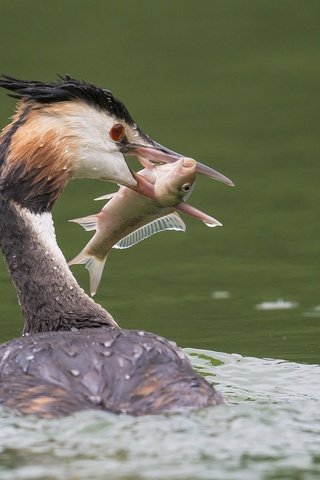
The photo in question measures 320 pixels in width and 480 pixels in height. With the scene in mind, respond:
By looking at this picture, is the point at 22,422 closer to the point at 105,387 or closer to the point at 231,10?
the point at 105,387

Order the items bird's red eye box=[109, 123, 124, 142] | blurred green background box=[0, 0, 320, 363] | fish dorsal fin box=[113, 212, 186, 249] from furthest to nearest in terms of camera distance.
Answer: blurred green background box=[0, 0, 320, 363]
fish dorsal fin box=[113, 212, 186, 249]
bird's red eye box=[109, 123, 124, 142]

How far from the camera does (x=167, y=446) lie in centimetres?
668

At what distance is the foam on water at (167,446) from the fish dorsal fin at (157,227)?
212cm

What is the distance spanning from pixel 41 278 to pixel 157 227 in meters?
1.07

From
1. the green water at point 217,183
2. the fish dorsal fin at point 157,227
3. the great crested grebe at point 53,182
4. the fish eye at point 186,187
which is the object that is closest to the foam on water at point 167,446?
the green water at point 217,183

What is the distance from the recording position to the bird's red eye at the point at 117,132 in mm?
8977

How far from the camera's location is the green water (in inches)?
371

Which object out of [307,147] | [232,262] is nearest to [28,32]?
[307,147]

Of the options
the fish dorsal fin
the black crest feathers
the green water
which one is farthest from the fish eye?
the green water

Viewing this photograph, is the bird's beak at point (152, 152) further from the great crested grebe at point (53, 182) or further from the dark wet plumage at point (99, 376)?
the dark wet plumage at point (99, 376)

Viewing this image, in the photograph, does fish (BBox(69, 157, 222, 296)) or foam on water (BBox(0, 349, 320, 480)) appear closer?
foam on water (BBox(0, 349, 320, 480))

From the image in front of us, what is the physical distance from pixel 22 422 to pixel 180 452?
2.68 feet

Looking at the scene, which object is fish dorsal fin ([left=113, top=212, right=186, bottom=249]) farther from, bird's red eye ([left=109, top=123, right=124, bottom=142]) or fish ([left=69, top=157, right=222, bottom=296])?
bird's red eye ([left=109, top=123, right=124, bottom=142])

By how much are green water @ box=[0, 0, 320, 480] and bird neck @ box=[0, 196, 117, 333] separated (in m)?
1.10
